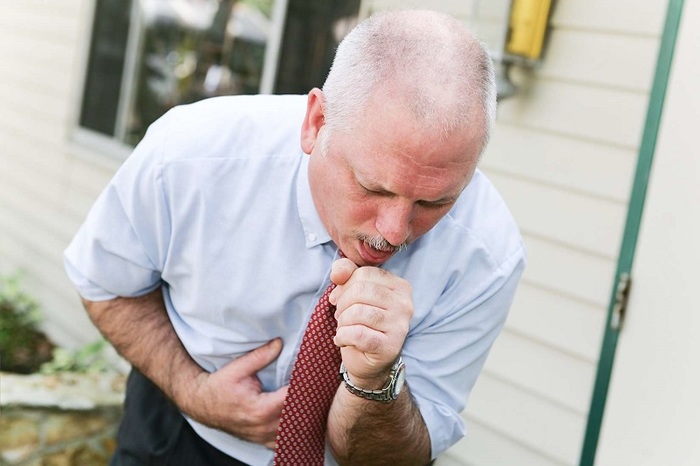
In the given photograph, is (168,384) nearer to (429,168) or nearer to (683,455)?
(429,168)

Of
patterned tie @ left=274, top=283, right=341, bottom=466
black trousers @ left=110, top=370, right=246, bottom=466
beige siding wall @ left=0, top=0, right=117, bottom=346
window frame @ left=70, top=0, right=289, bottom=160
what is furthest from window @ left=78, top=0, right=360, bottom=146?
patterned tie @ left=274, top=283, right=341, bottom=466

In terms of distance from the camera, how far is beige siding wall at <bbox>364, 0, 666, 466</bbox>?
3225mm

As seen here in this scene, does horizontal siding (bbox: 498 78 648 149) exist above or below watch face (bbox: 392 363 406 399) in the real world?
above

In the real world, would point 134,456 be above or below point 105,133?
below

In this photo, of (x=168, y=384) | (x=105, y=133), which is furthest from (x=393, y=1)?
(x=105, y=133)

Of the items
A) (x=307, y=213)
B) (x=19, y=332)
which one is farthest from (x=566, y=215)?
(x=19, y=332)

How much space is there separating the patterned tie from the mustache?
0.26 m

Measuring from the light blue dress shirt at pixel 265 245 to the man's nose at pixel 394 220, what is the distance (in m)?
0.35

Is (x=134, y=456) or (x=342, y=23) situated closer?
(x=134, y=456)

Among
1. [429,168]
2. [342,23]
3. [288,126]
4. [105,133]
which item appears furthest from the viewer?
[105,133]

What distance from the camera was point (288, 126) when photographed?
2.09m

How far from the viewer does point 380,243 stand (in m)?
1.70

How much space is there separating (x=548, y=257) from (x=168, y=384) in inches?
69.7

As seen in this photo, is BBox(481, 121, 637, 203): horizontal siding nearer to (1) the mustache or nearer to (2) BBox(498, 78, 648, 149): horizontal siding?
(2) BBox(498, 78, 648, 149): horizontal siding
